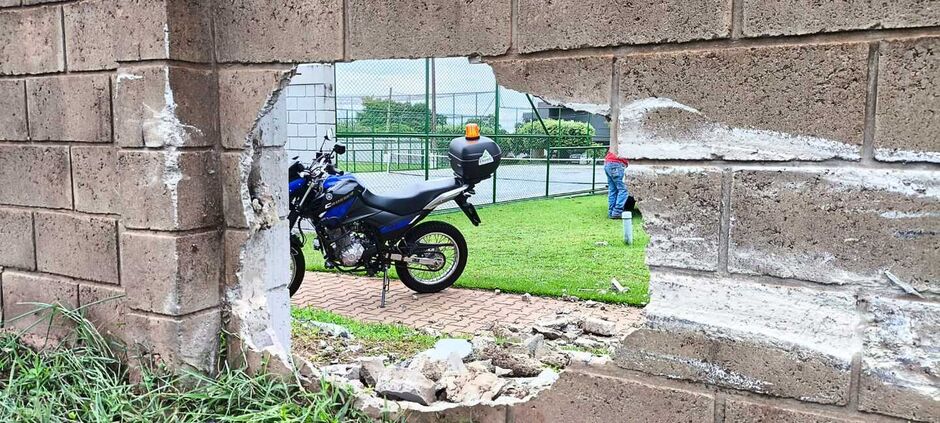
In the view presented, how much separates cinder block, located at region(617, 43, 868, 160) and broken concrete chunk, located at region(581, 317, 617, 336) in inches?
112

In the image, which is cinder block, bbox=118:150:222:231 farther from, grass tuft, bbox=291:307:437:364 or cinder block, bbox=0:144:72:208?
grass tuft, bbox=291:307:437:364

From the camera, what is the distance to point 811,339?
2.05 m

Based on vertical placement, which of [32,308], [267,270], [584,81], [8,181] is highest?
[584,81]

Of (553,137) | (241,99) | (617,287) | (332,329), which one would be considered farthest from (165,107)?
(553,137)

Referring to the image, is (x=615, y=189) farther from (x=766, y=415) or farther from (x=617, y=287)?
(x=766, y=415)

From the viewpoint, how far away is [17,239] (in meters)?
3.48

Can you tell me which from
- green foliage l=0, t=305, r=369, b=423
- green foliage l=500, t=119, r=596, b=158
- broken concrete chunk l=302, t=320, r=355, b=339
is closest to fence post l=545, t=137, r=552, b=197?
green foliage l=500, t=119, r=596, b=158

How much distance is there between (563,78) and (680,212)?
1.85 ft

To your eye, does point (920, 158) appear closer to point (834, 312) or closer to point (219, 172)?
point (834, 312)

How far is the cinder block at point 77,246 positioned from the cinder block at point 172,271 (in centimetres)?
16

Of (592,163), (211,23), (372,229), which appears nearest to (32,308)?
(211,23)

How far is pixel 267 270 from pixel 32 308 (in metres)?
1.21

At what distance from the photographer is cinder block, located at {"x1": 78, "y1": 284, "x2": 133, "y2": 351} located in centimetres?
315

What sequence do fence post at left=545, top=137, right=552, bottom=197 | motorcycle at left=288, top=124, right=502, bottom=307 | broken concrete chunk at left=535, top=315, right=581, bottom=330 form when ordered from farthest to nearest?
→ fence post at left=545, top=137, right=552, bottom=197, motorcycle at left=288, top=124, right=502, bottom=307, broken concrete chunk at left=535, top=315, right=581, bottom=330
